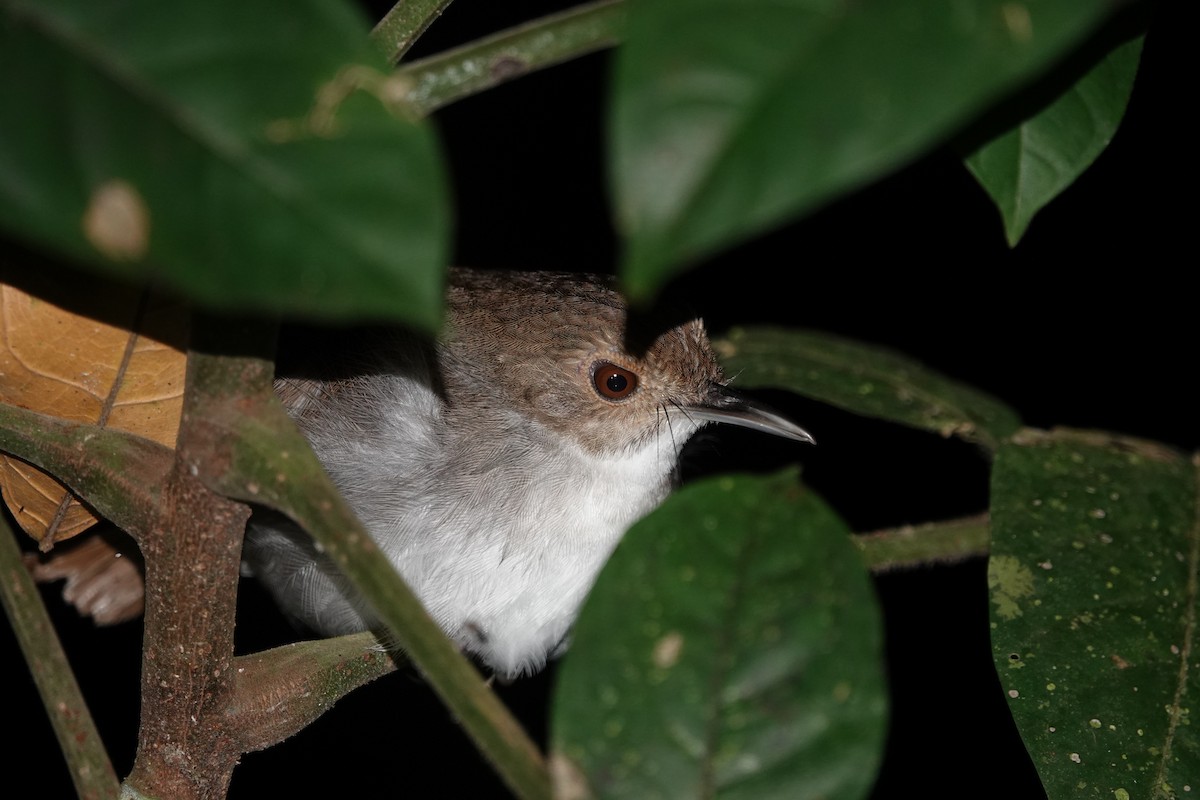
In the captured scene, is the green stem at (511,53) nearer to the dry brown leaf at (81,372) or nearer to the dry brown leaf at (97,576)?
the dry brown leaf at (81,372)

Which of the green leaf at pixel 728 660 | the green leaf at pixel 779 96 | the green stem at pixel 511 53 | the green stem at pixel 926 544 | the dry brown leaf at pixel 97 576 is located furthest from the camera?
the dry brown leaf at pixel 97 576

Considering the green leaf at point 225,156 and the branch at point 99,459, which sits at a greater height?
the green leaf at point 225,156

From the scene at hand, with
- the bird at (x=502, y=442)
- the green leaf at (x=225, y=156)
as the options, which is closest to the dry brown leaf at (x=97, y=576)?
the bird at (x=502, y=442)

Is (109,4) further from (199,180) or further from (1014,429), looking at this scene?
(1014,429)

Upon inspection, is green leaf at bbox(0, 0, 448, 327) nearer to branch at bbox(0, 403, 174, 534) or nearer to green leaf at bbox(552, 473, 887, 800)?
green leaf at bbox(552, 473, 887, 800)

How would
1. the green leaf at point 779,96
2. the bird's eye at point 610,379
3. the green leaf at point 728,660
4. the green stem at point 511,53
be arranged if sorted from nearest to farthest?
1. the green leaf at point 779,96
2. the green leaf at point 728,660
3. the green stem at point 511,53
4. the bird's eye at point 610,379

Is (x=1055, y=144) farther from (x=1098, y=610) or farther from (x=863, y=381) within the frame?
(x=863, y=381)

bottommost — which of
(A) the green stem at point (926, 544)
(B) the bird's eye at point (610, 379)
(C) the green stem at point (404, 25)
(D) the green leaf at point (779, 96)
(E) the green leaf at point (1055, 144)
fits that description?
(A) the green stem at point (926, 544)

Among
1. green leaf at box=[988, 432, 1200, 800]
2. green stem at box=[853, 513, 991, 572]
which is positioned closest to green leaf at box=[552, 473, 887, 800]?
green leaf at box=[988, 432, 1200, 800]
